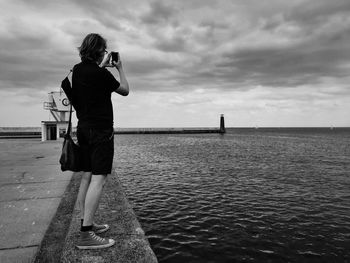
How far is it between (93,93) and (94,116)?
0.28 meters

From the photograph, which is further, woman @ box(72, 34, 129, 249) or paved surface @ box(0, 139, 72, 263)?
paved surface @ box(0, 139, 72, 263)

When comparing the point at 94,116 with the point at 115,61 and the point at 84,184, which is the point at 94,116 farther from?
the point at 84,184

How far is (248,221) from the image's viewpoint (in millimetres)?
8008

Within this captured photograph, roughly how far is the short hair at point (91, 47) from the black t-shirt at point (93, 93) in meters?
0.08

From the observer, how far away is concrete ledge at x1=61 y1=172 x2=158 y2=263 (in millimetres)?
2941

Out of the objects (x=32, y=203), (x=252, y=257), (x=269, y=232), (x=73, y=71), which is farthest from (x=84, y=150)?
(x=269, y=232)

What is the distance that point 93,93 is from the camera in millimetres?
3176

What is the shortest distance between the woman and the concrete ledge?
0.12m

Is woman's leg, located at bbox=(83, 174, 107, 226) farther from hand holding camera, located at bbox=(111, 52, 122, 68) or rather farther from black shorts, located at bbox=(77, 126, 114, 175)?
hand holding camera, located at bbox=(111, 52, 122, 68)

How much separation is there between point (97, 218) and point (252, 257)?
360cm

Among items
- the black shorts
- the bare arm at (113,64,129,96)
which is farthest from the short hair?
the black shorts

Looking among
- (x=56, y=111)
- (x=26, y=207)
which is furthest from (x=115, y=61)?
(x=56, y=111)

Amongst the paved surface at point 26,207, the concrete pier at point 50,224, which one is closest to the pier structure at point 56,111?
the paved surface at point 26,207

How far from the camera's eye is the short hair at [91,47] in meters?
3.20
